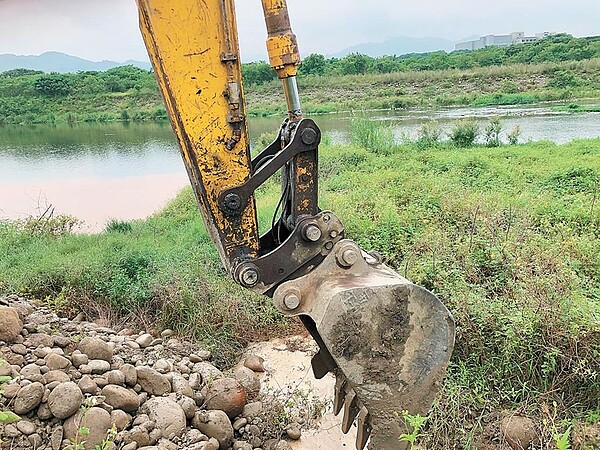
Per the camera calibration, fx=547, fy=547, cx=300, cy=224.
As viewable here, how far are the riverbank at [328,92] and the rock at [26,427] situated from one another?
82.0ft

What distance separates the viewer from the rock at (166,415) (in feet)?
9.87

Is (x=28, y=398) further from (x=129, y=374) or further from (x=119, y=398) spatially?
(x=129, y=374)

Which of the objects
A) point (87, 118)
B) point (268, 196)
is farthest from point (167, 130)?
point (268, 196)

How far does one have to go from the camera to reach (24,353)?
324 cm

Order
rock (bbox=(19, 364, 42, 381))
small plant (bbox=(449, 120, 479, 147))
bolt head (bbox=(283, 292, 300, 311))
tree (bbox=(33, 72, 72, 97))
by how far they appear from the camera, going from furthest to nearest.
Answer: tree (bbox=(33, 72, 72, 97)), small plant (bbox=(449, 120, 479, 147)), rock (bbox=(19, 364, 42, 381)), bolt head (bbox=(283, 292, 300, 311))

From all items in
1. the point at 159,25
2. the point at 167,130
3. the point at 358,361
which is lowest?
the point at 167,130

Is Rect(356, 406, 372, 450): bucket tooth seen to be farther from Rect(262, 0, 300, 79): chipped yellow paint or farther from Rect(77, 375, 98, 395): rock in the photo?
Rect(77, 375, 98, 395): rock

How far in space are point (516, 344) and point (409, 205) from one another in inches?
130

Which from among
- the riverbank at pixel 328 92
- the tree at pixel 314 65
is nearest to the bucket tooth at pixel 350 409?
the riverbank at pixel 328 92

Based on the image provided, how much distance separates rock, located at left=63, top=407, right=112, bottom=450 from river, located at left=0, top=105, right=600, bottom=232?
23.3ft

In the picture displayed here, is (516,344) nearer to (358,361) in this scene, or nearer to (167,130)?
(358,361)

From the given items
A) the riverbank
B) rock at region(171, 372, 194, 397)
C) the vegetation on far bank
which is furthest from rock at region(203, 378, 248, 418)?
the vegetation on far bank

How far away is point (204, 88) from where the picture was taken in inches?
80.5

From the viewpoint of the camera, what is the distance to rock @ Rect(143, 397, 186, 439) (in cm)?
301
